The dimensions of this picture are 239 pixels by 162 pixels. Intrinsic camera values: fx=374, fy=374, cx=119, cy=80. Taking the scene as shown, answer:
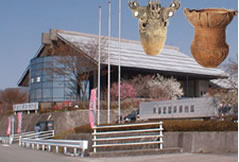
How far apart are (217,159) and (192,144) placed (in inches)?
102

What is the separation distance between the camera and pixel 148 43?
60.9 inches

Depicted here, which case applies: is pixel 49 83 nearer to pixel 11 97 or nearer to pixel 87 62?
pixel 87 62

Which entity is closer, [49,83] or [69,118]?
[69,118]

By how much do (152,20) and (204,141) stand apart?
13.7 m

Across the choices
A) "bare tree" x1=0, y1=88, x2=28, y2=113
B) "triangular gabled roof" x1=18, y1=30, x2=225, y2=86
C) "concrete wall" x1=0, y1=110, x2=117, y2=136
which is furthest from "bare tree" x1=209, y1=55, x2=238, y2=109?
"bare tree" x1=0, y1=88, x2=28, y2=113

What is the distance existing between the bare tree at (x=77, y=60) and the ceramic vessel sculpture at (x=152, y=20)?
4473 centimetres

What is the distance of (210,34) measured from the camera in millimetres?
1542

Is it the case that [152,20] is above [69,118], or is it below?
above

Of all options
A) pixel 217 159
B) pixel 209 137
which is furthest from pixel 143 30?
pixel 209 137

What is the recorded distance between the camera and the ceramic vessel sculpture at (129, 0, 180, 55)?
1512 millimetres

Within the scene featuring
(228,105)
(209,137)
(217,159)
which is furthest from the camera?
(228,105)

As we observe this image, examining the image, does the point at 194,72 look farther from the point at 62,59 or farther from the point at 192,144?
the point at 192,144

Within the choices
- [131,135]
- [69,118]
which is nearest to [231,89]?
[131,135]

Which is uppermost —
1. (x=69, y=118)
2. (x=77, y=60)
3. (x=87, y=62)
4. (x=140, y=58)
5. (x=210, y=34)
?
(x=140, y=58)
